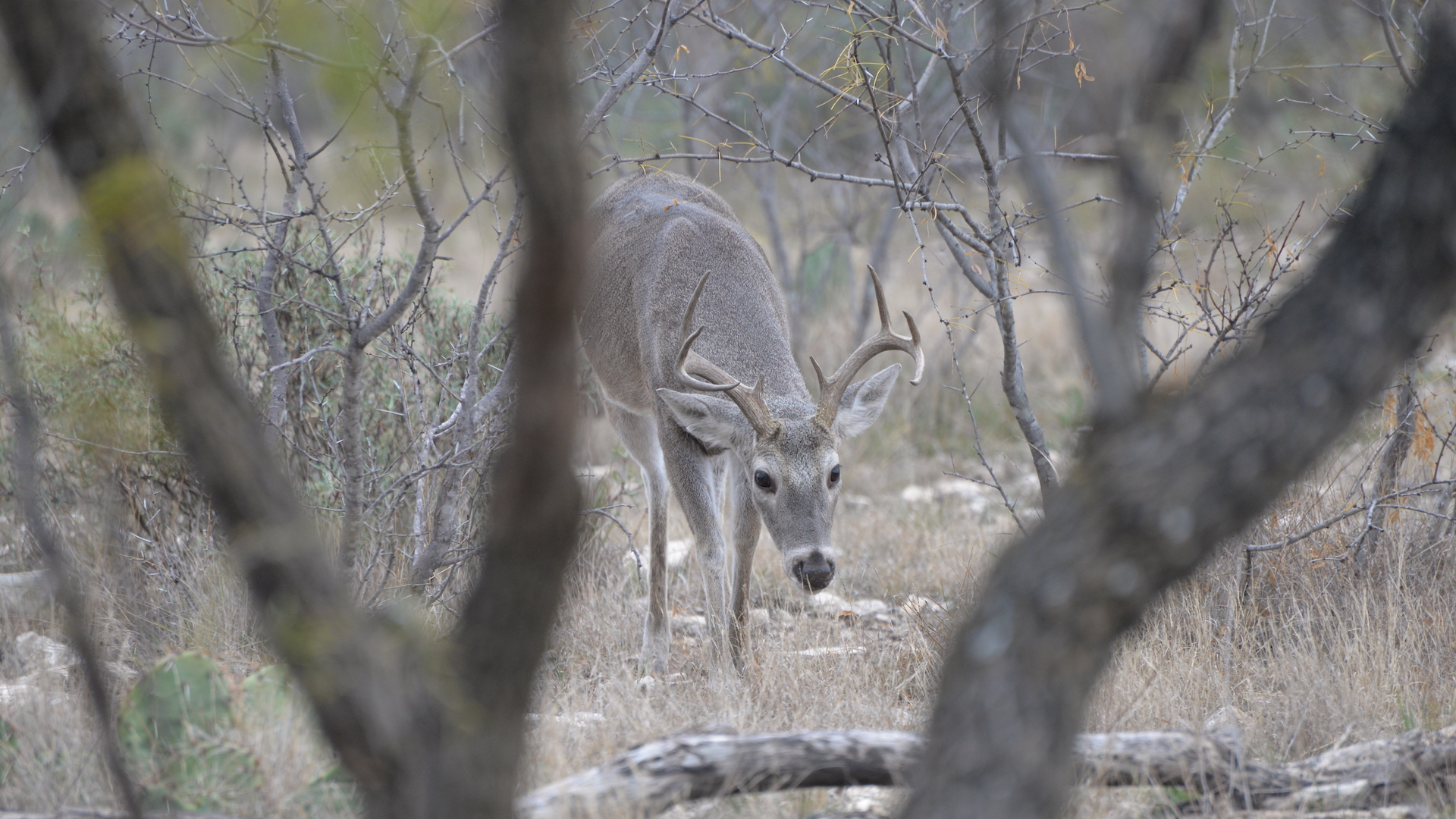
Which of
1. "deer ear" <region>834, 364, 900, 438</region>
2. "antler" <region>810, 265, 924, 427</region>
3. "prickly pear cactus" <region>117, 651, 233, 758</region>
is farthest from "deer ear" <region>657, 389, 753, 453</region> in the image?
"prickly pear cactus" <region>117, 651, 233, 758</region>

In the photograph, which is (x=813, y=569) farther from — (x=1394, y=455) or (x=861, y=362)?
(x=1394, y=455)

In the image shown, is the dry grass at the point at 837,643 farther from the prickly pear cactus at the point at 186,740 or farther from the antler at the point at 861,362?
the antler at the point at 861,362

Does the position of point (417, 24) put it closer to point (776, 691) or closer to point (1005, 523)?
point (776, 691)

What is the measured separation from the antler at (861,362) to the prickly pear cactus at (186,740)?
286 cm

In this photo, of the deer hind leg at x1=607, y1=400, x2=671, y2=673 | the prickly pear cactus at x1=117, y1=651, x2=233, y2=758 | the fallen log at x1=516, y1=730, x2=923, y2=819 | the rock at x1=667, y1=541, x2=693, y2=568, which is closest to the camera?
the fallen log at x1=516, y1=730, x2=923, y2=819

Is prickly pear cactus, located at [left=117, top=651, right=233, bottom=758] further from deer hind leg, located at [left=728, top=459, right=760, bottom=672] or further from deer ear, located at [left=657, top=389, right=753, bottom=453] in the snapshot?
deer hind leg, located at [left=728, top=459, right=760, bottom=672]

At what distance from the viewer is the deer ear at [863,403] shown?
5.40m

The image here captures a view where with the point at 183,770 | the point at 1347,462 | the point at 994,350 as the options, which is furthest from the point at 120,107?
the point at 994,350

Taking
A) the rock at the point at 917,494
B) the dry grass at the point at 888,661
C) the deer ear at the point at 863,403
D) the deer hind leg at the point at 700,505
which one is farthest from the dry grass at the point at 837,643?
the rock at the point at 917,494

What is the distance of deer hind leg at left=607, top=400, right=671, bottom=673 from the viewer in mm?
5391

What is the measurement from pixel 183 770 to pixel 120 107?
5.67 ft

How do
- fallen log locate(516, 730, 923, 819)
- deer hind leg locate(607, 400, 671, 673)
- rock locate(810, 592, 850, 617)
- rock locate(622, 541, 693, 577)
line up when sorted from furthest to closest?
rock locate(622, 541, 693, 577), rock locate(810, 592, 850, 617), deer hind leg locate(607, 400, 671, 673), fallen log locate(516, 730, 923, 819)

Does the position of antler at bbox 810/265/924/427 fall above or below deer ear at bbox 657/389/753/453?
above

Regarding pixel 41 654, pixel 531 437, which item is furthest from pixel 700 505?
pixel 531 437
